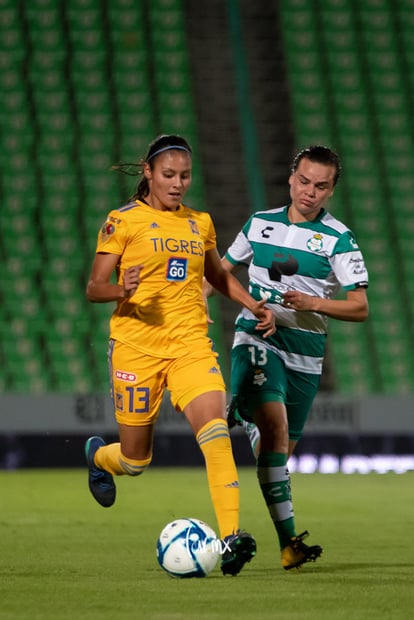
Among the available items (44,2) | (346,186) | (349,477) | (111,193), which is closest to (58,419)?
(349,477)

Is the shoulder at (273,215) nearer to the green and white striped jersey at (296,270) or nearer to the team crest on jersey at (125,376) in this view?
the green and white striped jersey at (296,270)

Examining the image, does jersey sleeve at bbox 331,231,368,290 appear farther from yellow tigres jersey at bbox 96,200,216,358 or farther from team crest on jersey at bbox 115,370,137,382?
team crest on jersey at bbox 115,370,137,382

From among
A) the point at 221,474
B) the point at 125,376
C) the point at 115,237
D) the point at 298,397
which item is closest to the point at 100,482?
the point at 125,376

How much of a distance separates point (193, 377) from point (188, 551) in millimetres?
802

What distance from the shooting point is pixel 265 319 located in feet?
20.2

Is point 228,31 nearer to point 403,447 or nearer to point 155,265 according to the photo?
point 403,447

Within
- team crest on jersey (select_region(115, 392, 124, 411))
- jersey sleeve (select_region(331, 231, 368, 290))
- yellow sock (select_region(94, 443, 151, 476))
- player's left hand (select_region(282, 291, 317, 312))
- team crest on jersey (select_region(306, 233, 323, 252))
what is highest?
team crest on jersey (select_region(306, 233, 323, 252))

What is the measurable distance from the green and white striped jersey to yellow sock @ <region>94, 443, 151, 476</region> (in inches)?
31.8

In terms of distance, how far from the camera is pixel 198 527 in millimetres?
5625

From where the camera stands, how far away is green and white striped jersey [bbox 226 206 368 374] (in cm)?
644

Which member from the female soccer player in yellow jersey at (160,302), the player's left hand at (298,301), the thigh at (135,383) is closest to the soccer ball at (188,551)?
the female soccer player in yellow jersey at (160,302)

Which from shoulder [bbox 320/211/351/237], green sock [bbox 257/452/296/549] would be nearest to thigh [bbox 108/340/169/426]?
green sock [bbox 257/452/296/549]

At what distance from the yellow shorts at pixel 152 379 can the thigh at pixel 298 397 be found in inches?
25.3

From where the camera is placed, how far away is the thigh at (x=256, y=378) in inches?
252
